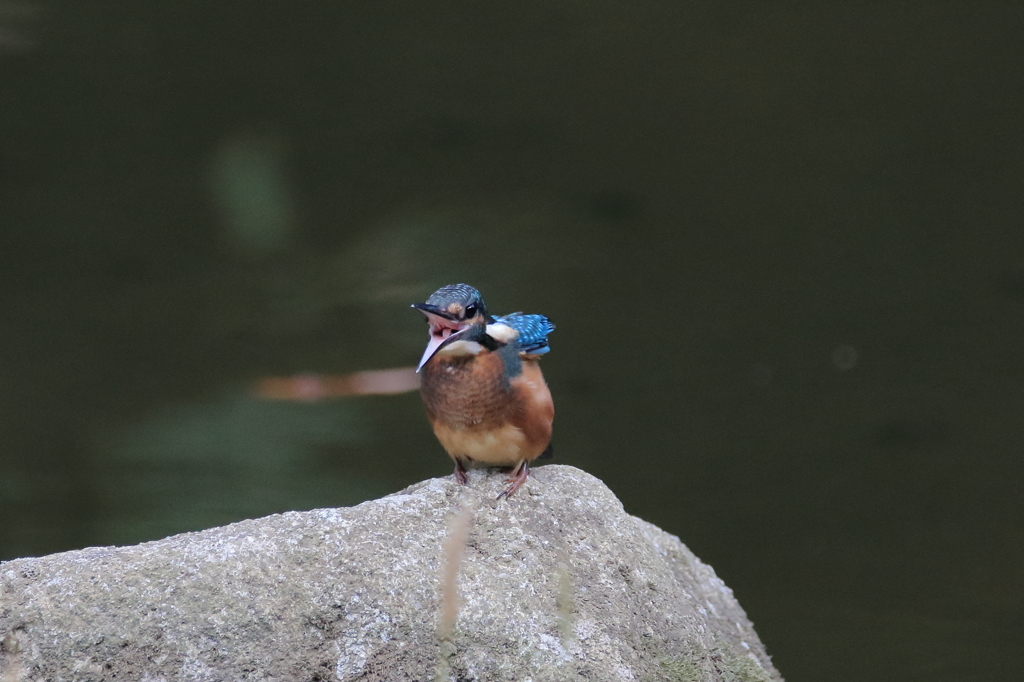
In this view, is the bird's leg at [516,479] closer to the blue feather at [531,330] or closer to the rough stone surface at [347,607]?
the rough stone surface at [347,607]

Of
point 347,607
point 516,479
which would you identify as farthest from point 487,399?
point 347,607

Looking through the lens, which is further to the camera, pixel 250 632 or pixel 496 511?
pixel 496 511

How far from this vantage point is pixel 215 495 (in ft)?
7.67

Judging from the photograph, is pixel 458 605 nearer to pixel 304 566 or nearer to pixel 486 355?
pixel 304 566

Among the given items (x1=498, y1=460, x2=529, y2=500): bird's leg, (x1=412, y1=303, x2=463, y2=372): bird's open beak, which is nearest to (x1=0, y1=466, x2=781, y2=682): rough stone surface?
(x1=498, y1=460, x2=529, y2=500): bird's leg

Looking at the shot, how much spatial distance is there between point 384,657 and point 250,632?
20 centimetres

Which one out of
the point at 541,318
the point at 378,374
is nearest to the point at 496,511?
the point at 541,318

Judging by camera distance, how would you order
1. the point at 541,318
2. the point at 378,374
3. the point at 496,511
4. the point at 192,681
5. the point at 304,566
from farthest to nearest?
the point at 378,374 → the point at 541,318 → the point at 496,511 → the point at 304,566 → the point at 192,681

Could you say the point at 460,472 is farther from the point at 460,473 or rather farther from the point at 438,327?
the point at 438,327

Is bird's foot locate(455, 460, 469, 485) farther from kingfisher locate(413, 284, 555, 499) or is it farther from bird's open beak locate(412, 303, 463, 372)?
bird's open beak locate(412, 303, 463, 372)

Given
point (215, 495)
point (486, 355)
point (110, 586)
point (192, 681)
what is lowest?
point (192, 681)

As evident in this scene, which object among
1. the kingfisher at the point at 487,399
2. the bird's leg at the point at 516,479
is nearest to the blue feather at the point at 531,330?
the kingfisher at the point at 487,399

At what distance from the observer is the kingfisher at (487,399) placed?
167 cm

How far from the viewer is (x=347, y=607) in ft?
4.74
